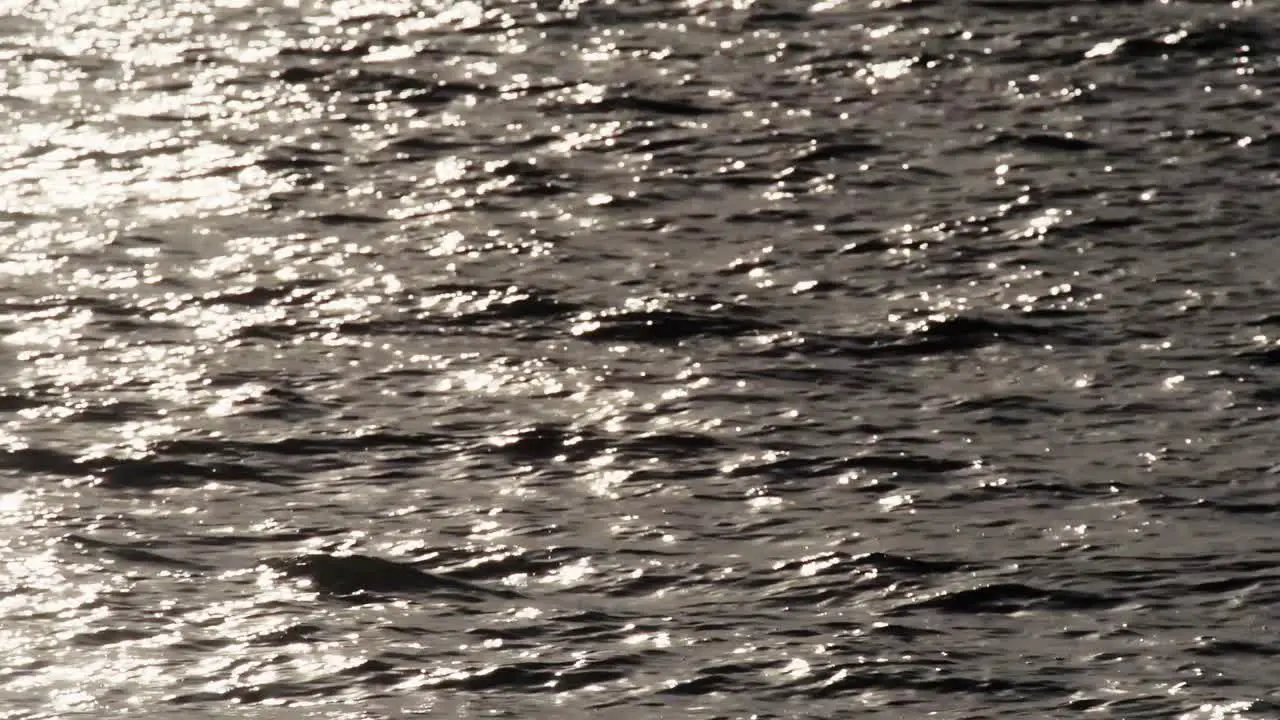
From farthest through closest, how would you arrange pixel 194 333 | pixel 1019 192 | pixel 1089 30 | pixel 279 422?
pixel 1089 30 < pixel 1019 192 < pixel 194 333 < pixel 279 422

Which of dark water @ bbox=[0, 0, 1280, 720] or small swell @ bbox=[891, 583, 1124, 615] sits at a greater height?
dark water @ bbox=[0, 0, 1280, 720]

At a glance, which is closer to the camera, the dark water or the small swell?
the dark water

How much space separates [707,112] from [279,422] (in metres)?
3.49

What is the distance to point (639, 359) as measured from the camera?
8.56 meters

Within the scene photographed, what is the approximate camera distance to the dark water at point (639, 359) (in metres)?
6.50

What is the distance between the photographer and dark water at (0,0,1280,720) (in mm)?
6500

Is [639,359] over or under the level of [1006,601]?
over

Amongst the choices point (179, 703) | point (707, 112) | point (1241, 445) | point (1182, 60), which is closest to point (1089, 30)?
Result: point (1182, 60)

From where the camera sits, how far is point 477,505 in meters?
7.41

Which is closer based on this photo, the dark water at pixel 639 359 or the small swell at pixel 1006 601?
the dark water at pixel 639 359

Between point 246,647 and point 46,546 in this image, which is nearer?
point 246,647

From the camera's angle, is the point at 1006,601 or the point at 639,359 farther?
the point at 639,359

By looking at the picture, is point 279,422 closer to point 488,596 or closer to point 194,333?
point 194,333

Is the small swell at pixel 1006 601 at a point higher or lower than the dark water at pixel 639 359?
lower
